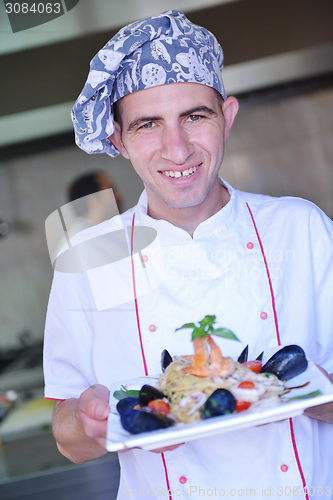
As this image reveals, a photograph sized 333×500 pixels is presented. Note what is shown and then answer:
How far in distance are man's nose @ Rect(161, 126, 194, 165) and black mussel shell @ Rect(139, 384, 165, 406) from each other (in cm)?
52

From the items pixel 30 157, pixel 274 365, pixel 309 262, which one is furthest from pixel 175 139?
pixel 30 157

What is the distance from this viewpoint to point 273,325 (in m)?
1.10

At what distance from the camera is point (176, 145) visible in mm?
1073

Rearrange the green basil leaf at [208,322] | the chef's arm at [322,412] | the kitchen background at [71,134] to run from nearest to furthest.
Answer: the green basil leaf at [208,322] → the chef's arm at [322,412] → the kitchen background at [71,134]

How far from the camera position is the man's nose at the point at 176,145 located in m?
1.07

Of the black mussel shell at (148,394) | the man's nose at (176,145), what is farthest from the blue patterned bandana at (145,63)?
the black mussel shell at (148,394)

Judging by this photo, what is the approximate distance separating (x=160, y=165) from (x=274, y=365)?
0.54 m

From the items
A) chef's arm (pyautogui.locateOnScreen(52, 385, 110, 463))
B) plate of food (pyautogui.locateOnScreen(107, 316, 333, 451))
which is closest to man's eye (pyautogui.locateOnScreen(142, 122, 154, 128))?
plate of food (pyautogui.locateOnScreen(107, 316, 333, 451))

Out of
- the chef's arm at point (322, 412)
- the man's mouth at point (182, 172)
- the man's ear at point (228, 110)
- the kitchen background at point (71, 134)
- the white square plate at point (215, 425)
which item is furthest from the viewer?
the kitchen background at point (71, 134)

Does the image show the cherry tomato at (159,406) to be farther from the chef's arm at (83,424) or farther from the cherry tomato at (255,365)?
the cherry tomato at (255,365)

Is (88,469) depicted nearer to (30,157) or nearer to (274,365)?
(274,365)

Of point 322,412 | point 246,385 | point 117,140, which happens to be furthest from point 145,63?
point 322,412

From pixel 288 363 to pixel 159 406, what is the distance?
25 centimetres

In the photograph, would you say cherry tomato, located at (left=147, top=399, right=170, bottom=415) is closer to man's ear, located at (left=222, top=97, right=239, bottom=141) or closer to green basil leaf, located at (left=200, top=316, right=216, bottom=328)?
green basil leaf, located at (left=200, top=316, right=216, bottom=328)
